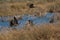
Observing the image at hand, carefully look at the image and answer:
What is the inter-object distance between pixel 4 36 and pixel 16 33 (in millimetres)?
491

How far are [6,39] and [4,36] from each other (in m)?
0.23

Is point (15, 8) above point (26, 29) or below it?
Result: below

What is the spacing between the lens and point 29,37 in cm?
873

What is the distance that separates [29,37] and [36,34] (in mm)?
394

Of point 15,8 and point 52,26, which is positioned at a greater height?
point 52,26

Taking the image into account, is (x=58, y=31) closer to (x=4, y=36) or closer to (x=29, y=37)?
(x=29, y=37)

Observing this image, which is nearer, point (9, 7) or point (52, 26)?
point (52, 26)

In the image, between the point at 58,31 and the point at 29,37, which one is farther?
the point at 58,31

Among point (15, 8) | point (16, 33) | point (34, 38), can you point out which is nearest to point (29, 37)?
point (34, 38)

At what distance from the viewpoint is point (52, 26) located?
31.5 feet

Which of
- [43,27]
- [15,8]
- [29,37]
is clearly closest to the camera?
[29,37]

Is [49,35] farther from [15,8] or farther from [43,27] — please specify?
[15,8]

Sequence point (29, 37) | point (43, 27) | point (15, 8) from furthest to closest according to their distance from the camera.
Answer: point (15, 8) → point (43, 27) → point (29, 37)

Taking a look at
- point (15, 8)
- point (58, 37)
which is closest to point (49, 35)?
point (58, 37)
